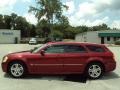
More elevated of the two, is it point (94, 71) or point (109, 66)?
point (109, 66)

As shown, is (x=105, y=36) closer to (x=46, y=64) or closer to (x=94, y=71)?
(x=94, y=71)

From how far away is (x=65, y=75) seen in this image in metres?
13.5

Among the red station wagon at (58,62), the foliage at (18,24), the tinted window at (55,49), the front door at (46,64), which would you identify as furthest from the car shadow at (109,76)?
the foliage at (18,24)

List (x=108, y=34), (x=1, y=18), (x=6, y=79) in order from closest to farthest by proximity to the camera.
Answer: (x=6, y=79), (x=108, y=34), (x=1, y=18)

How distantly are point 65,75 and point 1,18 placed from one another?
119407 mm

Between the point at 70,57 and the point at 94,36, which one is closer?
the point at 70,57

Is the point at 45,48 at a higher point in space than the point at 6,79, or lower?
higher

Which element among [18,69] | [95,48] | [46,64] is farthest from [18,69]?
[95,48]

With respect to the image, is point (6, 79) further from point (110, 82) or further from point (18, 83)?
point (110, 82)

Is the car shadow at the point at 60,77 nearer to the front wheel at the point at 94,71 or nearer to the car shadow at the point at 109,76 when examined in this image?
the front wheel at the point at 94,71

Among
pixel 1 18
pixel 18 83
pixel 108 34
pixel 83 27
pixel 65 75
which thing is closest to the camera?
pixel 18 83

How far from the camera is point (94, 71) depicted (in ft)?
41.9

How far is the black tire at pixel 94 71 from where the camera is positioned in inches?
502

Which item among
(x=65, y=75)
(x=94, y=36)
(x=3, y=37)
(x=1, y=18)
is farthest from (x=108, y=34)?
(x=65, y=75)
